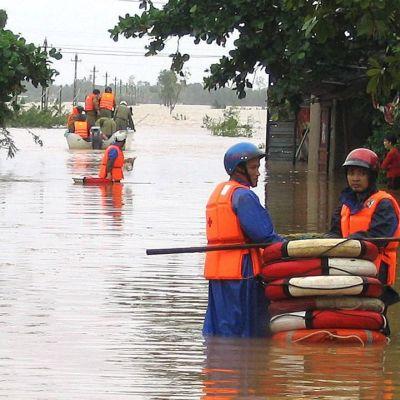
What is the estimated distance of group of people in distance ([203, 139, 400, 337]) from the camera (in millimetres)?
9094

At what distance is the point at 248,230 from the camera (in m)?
9.05

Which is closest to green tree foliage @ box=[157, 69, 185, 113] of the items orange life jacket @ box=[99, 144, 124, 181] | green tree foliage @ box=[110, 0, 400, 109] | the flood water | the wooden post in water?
the wooden post in water

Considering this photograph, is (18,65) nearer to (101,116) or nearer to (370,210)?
(370,210)

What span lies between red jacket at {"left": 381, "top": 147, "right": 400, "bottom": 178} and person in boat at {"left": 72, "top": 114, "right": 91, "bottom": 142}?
64.1 feet

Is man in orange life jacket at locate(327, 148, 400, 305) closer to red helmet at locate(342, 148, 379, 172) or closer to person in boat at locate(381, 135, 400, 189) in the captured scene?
red helmet at locate(342, 148, 379, 172)

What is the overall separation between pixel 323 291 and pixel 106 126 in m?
34.8

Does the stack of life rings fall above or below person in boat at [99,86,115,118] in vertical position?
below

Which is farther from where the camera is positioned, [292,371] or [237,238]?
[237,238]

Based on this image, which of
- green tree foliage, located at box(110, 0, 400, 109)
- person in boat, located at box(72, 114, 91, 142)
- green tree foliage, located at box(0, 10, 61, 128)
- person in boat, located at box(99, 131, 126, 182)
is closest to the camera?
green tree foliage, located at box(0, 10, 61, 128)

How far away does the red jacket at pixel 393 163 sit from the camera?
88.2ft

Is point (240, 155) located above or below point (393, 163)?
above

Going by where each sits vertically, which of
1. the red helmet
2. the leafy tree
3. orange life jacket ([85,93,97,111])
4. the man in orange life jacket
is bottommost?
the man in orange life jacket

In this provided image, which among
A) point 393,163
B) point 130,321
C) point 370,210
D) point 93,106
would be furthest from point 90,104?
point 370,210

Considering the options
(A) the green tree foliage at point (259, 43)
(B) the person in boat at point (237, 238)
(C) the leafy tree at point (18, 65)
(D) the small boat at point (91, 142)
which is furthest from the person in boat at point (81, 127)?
(B) the person in boat at point (237, 238)
